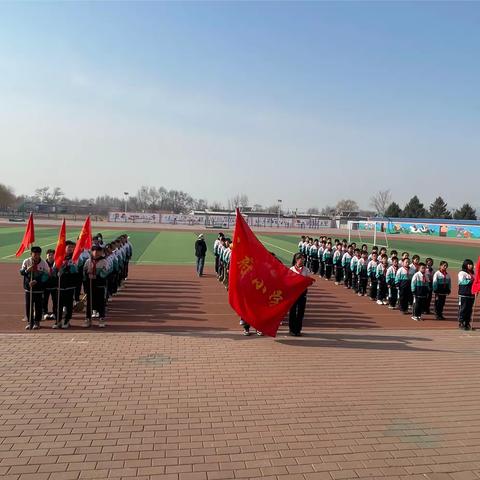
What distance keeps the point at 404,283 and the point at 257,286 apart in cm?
541

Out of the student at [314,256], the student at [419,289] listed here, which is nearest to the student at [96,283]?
the student at [419,289]

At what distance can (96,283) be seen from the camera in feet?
32.8

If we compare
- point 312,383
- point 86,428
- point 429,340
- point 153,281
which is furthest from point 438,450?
point 153,281

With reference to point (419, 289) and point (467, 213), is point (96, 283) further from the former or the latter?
point (467, 213)

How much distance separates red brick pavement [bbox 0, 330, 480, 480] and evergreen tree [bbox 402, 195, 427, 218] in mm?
89207

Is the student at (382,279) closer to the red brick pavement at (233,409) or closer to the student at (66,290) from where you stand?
the red brick pavement at (233,409)

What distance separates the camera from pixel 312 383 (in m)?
6.72

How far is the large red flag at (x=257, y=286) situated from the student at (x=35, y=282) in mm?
3997

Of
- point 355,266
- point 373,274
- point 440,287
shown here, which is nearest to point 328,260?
point 355,266

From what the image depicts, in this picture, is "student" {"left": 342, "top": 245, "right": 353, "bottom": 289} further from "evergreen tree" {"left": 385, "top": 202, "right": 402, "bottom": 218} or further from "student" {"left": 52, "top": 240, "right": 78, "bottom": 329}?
"evergreen tree" {"left": 385, "top": 202, "right": 402, "bottom": 218}

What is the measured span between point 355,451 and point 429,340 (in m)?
5.55

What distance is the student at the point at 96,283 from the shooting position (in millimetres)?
9891

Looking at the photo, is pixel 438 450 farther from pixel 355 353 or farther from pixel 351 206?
pixel 351 206

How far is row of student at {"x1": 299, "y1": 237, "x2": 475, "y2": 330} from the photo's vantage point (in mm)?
11000
